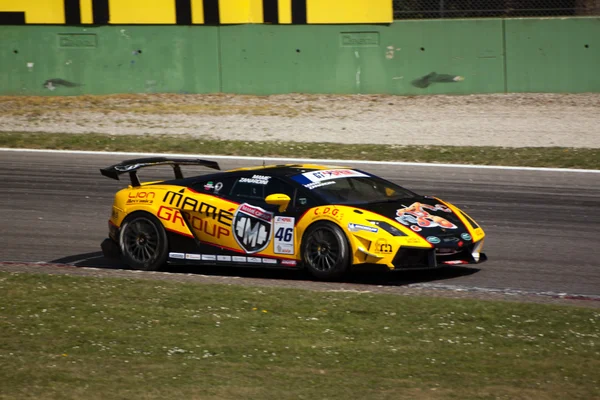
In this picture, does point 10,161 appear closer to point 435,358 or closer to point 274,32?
point 274,32

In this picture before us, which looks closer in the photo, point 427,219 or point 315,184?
point 427,219

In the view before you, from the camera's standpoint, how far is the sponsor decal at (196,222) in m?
10.4

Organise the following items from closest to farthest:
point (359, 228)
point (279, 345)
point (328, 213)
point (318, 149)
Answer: point (279, 345) < point (359, 228) < point (328, 213) < point (318, 149)

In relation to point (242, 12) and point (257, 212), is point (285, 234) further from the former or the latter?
point (242, 12)

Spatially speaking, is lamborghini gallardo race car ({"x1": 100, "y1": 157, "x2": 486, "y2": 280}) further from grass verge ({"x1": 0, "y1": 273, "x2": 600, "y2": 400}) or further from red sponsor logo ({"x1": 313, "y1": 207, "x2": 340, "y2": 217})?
grass verge ({"x1": 0, "y1": 273, "x2": 600, "y2": 400})

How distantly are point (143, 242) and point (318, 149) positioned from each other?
6.87 m

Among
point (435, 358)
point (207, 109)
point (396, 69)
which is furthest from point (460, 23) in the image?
point (435, 358)

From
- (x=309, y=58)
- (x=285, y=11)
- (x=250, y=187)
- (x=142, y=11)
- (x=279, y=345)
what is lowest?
(x=279, y=345)

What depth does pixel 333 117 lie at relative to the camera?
65.8ft

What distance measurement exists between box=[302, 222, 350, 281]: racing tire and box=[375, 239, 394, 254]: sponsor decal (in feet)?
1.01

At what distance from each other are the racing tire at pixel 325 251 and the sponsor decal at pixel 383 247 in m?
0.31

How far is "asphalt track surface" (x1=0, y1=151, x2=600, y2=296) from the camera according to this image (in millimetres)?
10211

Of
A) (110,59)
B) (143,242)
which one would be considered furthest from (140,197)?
(110,59)

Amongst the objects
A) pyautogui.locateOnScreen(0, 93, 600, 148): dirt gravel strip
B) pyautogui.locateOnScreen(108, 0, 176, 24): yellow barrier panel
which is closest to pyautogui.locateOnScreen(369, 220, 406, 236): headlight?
pyautogui.locateOnScreen(0, 93, 600, 148): dirt gravel strip
